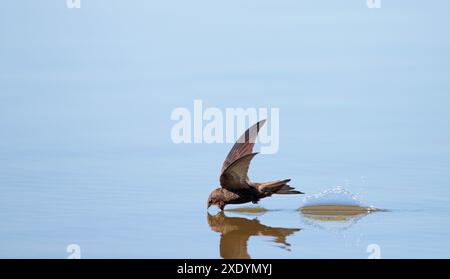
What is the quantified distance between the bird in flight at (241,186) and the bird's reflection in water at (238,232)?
17 centimetres

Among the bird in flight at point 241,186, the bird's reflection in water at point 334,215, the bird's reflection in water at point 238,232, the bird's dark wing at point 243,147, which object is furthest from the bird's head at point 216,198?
the bird's reflection in water at point 334,215

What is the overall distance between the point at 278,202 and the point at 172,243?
175 centimetres

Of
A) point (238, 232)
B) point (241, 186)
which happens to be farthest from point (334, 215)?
point (238, 232)

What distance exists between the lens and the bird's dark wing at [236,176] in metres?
11.1

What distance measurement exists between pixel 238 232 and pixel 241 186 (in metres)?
0.69

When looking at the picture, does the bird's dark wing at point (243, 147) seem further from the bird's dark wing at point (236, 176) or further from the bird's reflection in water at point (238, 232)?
the bird's reflection in water at point (238, 232)

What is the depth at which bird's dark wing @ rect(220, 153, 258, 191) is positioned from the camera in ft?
36.3

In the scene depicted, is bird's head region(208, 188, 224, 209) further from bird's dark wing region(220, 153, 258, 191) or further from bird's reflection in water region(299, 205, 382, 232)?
bird's reflection in water region(299, 205, 382, 232)

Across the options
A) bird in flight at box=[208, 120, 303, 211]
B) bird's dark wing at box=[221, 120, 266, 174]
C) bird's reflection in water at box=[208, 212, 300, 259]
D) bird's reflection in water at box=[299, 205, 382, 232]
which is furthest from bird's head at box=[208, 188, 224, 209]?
bird's reflection in water at box=[299, 205, 382, 232]

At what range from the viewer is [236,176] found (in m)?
11.3

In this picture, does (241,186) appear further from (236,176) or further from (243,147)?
(243,147)

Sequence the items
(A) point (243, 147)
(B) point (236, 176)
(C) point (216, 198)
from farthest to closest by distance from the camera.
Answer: (A) point (243, 147) < (C) point (216, 198) < (B) point (236, 176)

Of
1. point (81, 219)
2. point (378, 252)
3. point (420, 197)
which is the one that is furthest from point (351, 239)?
point (81, 219)

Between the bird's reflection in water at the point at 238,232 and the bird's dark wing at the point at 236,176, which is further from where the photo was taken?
the bird's dark wing at the point at 236,176
